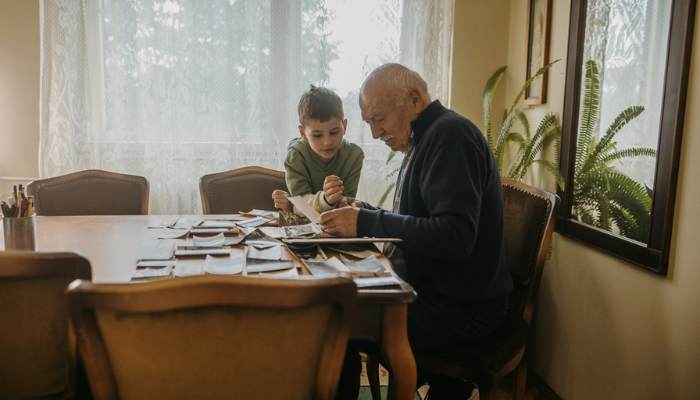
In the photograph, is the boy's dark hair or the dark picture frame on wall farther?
the dark picture frame on wall

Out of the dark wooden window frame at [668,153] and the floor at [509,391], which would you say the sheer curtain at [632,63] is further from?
the floor at [509,391]

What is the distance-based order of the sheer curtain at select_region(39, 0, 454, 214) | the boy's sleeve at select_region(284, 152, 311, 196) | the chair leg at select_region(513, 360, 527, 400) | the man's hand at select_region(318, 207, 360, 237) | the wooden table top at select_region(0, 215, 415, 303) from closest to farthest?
the wooden table top at select_region(0, 215, 415, 303), the man's hand at select_region(318, 207, 360, 237), the chair leg at select_region(513, 360, 527, 400), the boy's sleeve at select_region(284, 152, 311, 196), the sheer curtain at select_region(39, 0, 454, 214)

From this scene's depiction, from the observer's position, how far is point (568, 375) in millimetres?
2039

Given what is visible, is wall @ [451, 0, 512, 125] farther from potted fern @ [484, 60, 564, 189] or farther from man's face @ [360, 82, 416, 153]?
man's face @ [360, 82, 416, 153]

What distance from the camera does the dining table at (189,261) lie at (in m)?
1.11

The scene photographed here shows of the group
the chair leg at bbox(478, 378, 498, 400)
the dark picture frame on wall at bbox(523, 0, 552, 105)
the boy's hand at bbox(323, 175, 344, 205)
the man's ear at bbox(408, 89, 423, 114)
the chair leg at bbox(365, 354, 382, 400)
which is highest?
the dark picture frame on wall at bbox(523, 0, 552, 105)

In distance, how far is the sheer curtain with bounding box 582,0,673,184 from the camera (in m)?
1.57

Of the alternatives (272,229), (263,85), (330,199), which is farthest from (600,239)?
(263,85)

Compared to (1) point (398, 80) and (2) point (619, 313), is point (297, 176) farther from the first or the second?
(2) point (619, 313)

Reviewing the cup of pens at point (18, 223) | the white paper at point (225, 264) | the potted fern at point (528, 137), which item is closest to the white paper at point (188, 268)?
the white paper at point (225, 264)

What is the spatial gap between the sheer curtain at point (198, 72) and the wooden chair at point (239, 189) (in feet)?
1.79

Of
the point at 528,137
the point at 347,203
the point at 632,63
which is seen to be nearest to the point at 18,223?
the point at 347,203

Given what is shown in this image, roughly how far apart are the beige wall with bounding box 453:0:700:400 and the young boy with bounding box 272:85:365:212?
3.25 feet

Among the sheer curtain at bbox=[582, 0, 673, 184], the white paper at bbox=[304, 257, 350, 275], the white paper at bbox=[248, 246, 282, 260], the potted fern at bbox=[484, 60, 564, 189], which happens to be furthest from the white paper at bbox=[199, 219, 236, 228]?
the sheer curtain at bbox=[582, 0, 673, 184]
